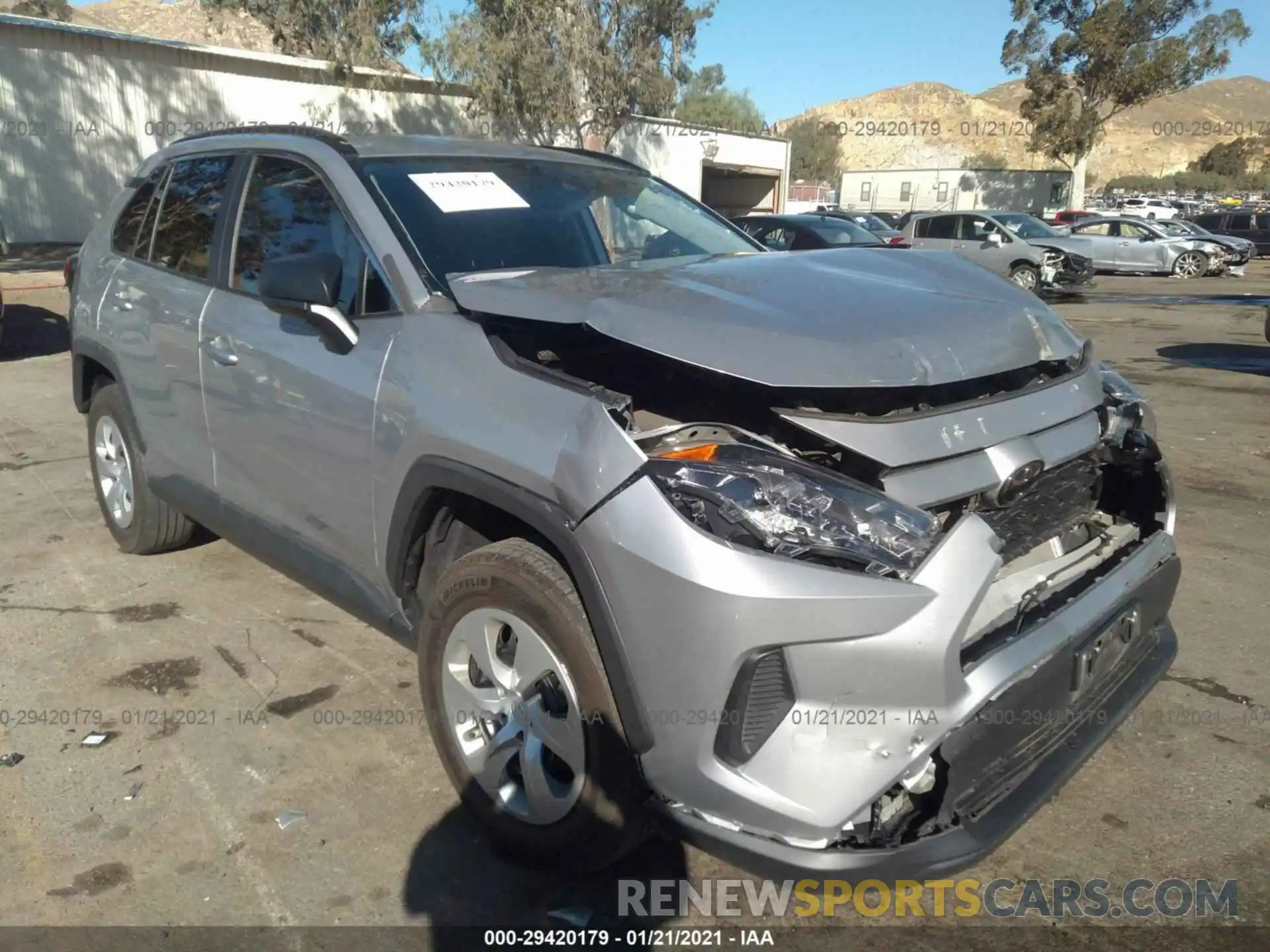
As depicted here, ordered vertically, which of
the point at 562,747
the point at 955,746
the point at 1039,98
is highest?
the point at 1039,98

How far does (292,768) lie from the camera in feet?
10.3

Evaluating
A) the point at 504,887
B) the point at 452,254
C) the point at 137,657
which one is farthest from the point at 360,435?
the point at 137,657

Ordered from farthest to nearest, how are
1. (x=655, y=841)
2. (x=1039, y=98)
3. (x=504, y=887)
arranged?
(x=1039, y=98)
(x=655, y=841)
(x=504, y=887)

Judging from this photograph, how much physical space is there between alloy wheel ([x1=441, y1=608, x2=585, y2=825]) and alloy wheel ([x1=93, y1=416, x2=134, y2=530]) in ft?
8.84

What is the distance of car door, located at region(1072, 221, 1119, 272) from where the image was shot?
24.7 meters

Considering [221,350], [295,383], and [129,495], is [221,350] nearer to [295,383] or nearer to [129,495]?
[295,383]

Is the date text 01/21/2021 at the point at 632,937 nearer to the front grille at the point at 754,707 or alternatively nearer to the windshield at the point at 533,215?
the front grille at the point at 754,707

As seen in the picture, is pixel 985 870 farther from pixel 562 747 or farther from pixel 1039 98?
pixel 1039 98

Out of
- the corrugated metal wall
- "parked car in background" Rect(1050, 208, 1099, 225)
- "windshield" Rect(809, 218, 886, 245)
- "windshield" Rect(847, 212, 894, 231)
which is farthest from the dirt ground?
"parked car in background" Rect(1050, 208, 1099, 225)

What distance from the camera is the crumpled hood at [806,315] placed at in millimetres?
2316

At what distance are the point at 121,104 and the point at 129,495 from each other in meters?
21.1

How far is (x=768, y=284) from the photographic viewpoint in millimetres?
2799

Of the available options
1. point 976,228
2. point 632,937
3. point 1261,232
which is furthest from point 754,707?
point 1261,232

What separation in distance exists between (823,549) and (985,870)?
1.26m
